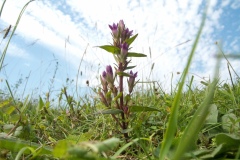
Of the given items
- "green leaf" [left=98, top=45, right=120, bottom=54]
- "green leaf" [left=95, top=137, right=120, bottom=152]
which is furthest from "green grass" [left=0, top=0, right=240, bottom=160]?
"green leaf" [left=98, top=45, right=120, bottom=54]

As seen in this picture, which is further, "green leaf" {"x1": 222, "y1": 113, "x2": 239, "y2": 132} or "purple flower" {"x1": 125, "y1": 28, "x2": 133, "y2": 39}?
"purple flower" {"x1": 125, "y1": 28, "x2": 133, "y2": 39}

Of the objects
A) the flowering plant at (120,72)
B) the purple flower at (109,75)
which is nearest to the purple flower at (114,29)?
the flowering plant at (120,72)

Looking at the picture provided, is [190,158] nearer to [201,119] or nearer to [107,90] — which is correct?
[201,119]

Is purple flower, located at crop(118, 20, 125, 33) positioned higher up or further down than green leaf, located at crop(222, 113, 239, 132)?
higher up

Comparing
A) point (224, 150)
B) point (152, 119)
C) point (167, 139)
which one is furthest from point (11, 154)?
point (152, 119)

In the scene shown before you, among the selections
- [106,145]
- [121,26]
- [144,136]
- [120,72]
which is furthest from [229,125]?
[106,145]

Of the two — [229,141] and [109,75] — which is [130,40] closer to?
[109,75]

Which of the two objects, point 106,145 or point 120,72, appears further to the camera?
point 120,72

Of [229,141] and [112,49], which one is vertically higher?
[112,49]

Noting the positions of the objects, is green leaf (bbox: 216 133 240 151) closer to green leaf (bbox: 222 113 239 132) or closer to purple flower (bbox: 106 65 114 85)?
green leaf (bbox: 222 113 239 132)

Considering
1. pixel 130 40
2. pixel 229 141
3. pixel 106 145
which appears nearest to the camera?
pixel 106 145

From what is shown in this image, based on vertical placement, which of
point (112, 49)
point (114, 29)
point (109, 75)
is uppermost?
point (114, 29)
